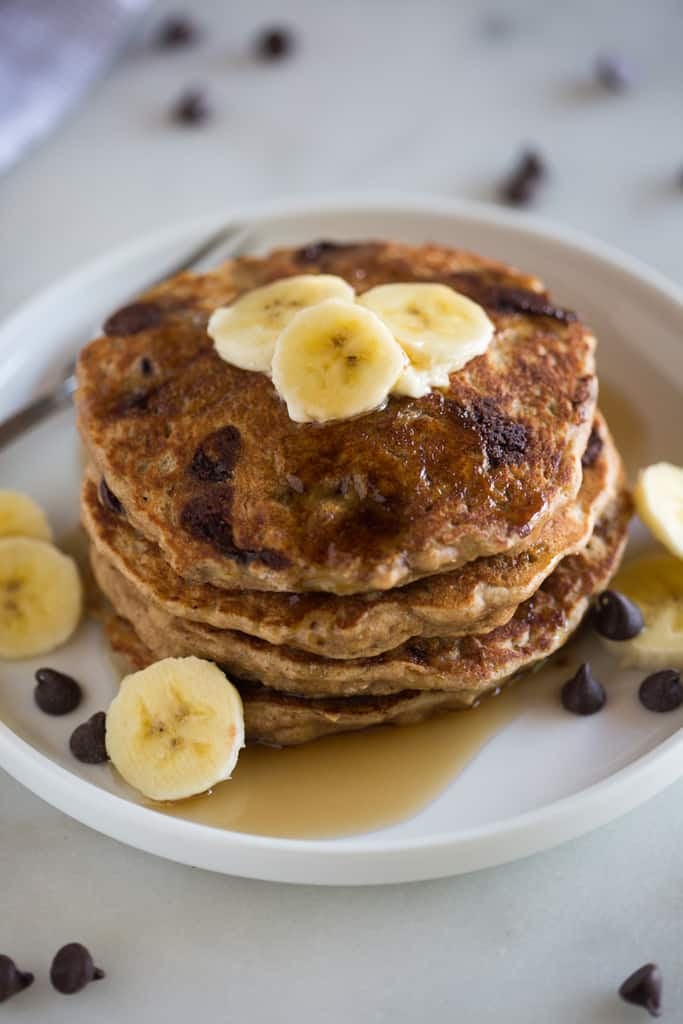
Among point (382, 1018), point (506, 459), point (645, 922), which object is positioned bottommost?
point (645, 922)

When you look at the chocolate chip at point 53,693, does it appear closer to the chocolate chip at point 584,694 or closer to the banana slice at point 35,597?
the banana slice at point 35,597

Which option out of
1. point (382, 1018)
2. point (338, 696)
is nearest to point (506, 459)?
point (338, 696)

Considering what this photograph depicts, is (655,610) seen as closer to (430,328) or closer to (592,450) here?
(592,450)

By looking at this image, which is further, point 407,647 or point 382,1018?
point 407,647

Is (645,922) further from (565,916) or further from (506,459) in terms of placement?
(506,459)

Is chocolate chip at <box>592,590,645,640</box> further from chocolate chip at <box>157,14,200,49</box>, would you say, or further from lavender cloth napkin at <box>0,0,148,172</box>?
chocolate chip at <box>157,14,200,49</box>

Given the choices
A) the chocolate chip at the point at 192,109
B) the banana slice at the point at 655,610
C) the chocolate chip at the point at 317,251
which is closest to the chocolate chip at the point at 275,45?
the chocolate chip at the point at 192,109
